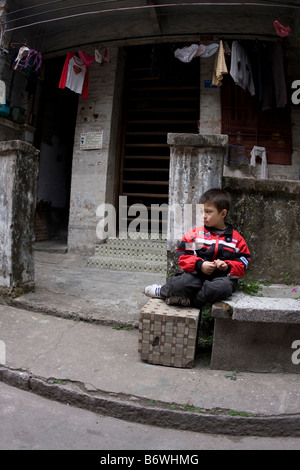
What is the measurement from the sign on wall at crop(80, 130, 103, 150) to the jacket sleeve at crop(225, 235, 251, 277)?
216 inches

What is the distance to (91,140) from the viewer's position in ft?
25.6

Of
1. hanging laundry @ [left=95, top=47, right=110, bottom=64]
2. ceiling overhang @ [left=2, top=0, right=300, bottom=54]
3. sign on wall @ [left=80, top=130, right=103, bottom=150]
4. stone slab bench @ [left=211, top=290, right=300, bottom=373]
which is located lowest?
stone slab bench @ [left=211, top=290, right=300, bottom=373]

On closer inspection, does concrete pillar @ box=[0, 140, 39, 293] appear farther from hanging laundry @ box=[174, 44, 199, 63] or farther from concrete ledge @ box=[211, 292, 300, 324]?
hanging laundry @ box=[174, 44, 199, 63]

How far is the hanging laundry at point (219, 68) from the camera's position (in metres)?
6.88

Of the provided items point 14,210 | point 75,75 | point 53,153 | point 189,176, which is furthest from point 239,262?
point 53,153

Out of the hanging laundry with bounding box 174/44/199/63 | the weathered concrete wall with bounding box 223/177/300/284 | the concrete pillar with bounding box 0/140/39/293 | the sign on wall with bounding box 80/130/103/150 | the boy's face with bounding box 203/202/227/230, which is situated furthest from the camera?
the sign on wall with bounding box 80/130/103/150

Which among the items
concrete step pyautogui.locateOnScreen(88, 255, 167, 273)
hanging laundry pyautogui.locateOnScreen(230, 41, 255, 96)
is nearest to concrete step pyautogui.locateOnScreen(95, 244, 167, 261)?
concrete step pyautogui.locateOnScreen(88, 255, 167, 273)

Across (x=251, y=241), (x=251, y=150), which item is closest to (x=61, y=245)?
(x=251, y=150)

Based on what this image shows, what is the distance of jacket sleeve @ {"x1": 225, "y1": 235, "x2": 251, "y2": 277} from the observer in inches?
109

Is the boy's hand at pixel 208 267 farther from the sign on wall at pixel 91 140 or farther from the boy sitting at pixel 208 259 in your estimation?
the sign on wall at pixel 91 140

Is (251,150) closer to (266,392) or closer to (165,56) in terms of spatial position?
(165,56)

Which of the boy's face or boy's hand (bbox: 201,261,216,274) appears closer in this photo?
boy's hand (bbox: 201,261,216,274)

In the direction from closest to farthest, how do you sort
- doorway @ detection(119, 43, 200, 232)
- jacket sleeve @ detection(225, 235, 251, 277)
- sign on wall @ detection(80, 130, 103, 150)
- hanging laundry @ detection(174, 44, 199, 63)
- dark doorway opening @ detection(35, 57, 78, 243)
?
jacket sleeve @ detection(225, 235, 251, 277)
hanging laundry @ detection(174, 44, 199, 63)
sign on wall @ detection(80, 130, 103, 150)
doorway @ detection(119, 43, 200, 232)
dark doorway opening @ detection(35, 57, 78, 243)

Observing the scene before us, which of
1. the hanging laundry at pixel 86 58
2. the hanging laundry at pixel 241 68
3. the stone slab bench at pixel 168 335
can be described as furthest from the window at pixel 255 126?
the stone slab bench at pixel 168 335
